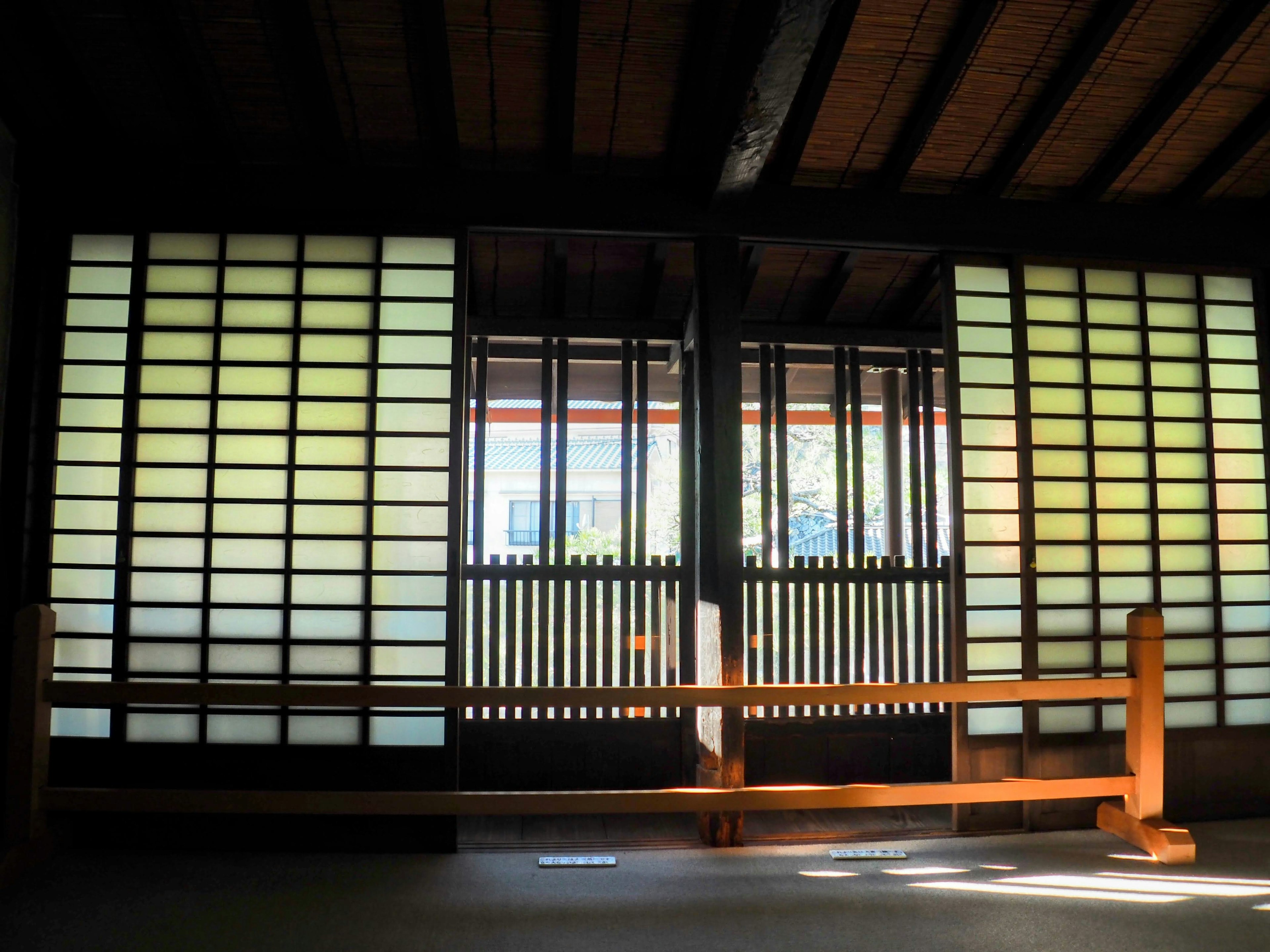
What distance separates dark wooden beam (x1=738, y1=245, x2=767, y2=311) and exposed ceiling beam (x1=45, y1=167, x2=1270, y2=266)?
56 cm

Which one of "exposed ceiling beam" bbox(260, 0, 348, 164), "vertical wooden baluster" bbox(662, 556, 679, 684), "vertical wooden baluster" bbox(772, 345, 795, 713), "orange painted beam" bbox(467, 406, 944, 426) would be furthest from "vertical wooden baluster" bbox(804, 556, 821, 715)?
"exposed ceiling beam" bbox(260, 0, 348, 164)

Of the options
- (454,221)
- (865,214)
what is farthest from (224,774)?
(865,214)

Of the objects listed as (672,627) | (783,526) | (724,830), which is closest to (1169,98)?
(783,526)

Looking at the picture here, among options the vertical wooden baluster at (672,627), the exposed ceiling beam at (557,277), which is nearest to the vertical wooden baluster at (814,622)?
the vertical wooden baluster at (672,627)

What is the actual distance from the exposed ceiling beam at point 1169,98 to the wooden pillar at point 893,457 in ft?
6.60

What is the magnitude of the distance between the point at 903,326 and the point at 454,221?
301 centimetres

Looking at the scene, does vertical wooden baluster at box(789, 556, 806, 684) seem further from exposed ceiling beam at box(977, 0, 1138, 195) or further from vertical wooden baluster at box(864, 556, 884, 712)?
exposed ceiling beam at box(977, 0, 1138, 195)

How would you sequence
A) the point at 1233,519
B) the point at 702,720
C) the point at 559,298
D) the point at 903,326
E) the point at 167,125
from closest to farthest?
the point at 167,125
the point at 702,720
the point at 1233,519
the point at 559,298
the point at 903,326

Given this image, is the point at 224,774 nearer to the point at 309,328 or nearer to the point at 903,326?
the point at 309,328

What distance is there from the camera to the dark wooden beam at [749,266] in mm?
4566

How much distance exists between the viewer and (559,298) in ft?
16.2

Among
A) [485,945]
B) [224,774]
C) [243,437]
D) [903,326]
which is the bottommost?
[485,945]

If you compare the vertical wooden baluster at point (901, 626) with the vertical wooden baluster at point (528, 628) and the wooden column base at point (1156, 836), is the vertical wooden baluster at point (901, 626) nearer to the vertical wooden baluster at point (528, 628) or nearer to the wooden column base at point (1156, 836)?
the wooden column base at point (1156, 836)

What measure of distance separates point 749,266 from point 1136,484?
227cm
